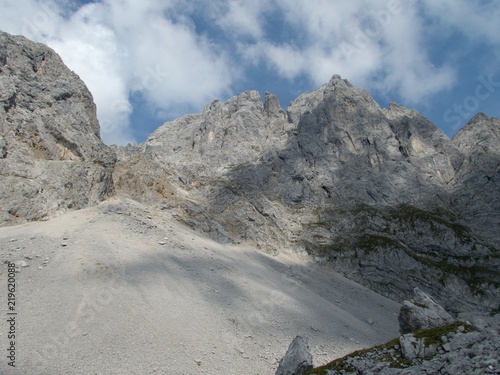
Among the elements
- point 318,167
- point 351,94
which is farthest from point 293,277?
point 351,94

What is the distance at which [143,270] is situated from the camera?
38625 mm

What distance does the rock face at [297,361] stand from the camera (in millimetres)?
21608

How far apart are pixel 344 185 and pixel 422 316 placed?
6835 centimetres

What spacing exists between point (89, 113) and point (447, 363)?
73.6 metres

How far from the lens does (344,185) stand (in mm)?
100000

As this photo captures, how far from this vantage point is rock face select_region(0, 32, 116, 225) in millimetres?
50125

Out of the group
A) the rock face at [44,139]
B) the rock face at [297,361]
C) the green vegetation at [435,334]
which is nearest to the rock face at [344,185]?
the rock face at [44,139]

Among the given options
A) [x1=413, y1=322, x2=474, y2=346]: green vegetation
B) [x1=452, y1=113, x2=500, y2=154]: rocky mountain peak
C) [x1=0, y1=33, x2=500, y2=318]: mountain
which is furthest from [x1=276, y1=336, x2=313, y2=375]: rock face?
[x1=452, y1=113, x2=500, y2=154]: rocky mountain peak

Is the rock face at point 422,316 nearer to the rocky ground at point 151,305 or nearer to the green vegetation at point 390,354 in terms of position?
the rocky ground at point 151,305

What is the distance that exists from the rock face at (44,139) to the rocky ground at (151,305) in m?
4.98

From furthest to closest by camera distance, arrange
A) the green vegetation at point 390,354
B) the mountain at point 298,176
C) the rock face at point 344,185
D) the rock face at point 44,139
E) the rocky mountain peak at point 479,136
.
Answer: the rocky mountain peak at point 479,136
the rock face at point 344,185
the mountain at point 298,176
the rock face at point 44,139
the green vegetation at point 390,354

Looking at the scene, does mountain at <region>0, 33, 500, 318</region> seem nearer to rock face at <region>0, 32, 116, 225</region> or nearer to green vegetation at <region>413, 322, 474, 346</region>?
rock face at <region>0, 32, 116, 225</region>

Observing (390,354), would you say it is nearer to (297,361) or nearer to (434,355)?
(434,355)

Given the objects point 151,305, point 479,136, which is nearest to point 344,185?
point 479,136
